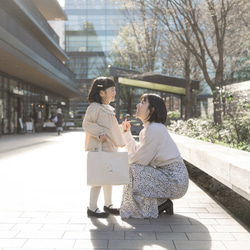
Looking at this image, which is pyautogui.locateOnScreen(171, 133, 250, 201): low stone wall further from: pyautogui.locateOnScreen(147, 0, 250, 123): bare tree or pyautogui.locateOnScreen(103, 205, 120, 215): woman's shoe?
pyautogui.locateOnScreen(147, 0, 250, 123): bare tree

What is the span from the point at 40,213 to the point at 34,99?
26.8m

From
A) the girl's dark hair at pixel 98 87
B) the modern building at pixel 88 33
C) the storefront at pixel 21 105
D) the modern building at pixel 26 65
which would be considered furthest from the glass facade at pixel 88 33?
the girl's dark hair at pixel 98 87

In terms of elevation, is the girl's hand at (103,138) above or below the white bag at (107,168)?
above

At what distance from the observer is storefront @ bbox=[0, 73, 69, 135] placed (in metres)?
22.6

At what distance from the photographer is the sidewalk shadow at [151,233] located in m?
3.05

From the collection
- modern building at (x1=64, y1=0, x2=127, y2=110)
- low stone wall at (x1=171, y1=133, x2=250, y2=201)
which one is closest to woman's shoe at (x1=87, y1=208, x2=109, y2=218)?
low stone wall at (x1=171, y1=133, x2=250, y2=201)

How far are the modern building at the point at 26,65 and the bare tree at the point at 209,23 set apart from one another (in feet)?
22.5

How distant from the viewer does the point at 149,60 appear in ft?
83.4

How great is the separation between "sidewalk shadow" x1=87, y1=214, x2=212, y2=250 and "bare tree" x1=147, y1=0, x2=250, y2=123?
4.63m

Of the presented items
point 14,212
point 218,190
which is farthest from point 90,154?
point 218,190

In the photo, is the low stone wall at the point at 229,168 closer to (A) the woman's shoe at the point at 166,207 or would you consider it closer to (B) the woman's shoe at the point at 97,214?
(A) the woman's shoe at the point at 166,207

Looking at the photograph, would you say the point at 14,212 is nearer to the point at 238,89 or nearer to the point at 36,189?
the point at 36,189

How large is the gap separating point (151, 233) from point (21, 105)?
24.6 m

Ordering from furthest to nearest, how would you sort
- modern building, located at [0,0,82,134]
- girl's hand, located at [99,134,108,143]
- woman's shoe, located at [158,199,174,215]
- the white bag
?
modern building, located at [0,0,82,134] → woman's shoe, located at [158,199,174,215] → girl's hand, located at [99,134,108,143] → the white bag
